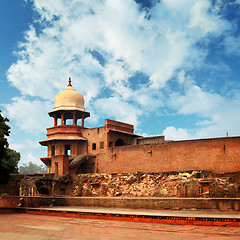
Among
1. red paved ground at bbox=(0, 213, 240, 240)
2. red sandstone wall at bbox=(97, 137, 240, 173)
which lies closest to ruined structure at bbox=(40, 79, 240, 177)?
red sandstone wall at bbox=(97, 137, 240, 173)

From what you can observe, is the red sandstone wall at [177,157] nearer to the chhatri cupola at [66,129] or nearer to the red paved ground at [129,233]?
the chhatri cupola at [66,129]

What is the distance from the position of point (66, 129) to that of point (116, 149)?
251 inches

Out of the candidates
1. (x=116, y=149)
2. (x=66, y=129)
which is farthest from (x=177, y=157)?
(x=66, y=129)

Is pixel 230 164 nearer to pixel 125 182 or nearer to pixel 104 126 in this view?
pixel 125 182

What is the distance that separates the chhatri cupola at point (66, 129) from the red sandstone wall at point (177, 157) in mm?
4087

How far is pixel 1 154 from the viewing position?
16.9 metres

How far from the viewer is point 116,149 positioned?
25234 mm

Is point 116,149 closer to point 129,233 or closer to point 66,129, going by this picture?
point 66,129

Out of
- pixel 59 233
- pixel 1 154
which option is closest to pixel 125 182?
pixel 1 154

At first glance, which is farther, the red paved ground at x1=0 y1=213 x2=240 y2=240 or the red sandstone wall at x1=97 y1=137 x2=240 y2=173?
the red sandstone wall at x1=97 y1=137 x2=240 y2=173

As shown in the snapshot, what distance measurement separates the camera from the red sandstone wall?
66.0 ft

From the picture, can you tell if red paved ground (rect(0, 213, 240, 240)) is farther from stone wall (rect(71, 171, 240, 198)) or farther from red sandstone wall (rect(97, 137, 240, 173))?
red sandstone wall (rect(97, 137, 240, 173))

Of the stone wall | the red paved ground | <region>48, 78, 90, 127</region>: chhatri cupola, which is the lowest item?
the red paved ground

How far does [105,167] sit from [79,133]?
16.6 feet
